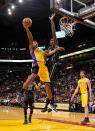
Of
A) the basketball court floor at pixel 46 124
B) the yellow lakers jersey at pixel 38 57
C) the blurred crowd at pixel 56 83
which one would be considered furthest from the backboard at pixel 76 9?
the blurred crowd at pixel 56 83

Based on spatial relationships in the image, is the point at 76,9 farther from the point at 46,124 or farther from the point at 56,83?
the point at 56,83

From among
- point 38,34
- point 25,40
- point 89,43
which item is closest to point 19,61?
point 25,40

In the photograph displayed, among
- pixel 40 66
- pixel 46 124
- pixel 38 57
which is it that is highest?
pixel 38 57

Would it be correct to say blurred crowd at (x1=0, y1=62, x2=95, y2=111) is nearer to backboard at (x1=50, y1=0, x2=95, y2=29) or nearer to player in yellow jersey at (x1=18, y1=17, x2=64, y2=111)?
backboard at (x1=50, y1=0, x2=95, y2=29)

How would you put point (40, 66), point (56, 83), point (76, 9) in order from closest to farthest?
point (40, 66)
point (76, 9)
point (56, 83)

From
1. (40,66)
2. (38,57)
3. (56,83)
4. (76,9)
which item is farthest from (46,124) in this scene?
(56,83)

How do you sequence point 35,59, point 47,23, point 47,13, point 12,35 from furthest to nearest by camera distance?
point 12,35, point 47,23, point 47,13, point 35,59

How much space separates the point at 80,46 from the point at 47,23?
229 inches

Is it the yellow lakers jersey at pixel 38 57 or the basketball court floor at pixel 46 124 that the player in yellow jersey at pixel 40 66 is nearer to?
the yellow lakers jersey at pixel 38 57

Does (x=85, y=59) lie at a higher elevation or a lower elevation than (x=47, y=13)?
lower

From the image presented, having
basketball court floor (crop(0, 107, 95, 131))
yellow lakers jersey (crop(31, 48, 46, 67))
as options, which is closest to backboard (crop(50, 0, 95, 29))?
yellow lakers jersey (crop(31, 48, 46, 67))

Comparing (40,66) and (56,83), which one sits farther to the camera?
(56,83)

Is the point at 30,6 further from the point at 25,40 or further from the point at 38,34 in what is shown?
the point at 25,40

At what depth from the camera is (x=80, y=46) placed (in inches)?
997
